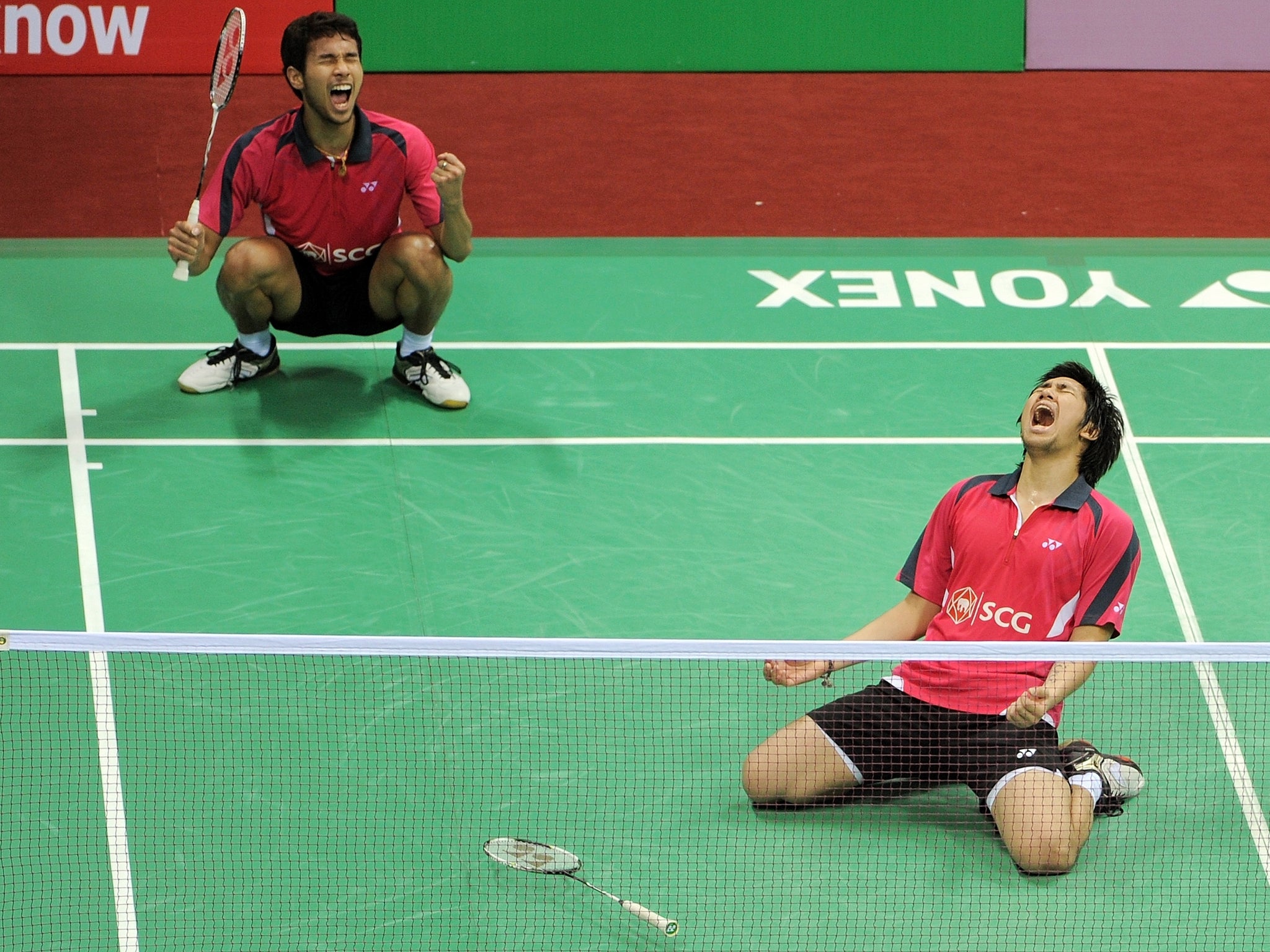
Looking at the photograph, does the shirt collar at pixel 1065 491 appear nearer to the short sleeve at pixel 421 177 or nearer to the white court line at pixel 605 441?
the white court line at pixel 605 441

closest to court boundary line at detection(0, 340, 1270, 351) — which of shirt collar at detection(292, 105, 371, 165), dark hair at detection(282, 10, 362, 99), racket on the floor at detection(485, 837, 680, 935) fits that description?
shirt collar at detection(292, 105, 371, 165)

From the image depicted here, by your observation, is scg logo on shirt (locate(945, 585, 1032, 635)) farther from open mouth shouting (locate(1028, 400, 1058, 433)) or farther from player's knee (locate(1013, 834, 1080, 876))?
player's knee (locate(1013, 834, 1080, 876))

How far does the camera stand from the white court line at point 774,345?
864 centimetres

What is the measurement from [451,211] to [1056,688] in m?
3.51

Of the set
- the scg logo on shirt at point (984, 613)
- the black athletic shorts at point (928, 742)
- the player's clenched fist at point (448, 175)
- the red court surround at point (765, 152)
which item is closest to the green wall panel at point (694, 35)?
the red court surround at point (765, 152)

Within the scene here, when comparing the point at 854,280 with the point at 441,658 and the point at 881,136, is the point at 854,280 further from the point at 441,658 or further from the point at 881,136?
the point at 441,658

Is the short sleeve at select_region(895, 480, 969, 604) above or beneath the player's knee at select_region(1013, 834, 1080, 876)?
above

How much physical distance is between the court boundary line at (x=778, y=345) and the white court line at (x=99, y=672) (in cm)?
65

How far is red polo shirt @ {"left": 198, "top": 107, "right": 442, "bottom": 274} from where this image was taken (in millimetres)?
7711

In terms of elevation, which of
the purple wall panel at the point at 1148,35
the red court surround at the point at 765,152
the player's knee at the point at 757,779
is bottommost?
the player's knee at the point at 757,779

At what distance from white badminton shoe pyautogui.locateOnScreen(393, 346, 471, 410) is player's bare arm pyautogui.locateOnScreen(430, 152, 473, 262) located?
1.68ft

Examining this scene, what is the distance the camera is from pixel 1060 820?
16.7ft

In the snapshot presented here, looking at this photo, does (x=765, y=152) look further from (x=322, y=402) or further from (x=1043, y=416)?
(x=1043, y=416)

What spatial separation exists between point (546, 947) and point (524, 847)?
36cm
